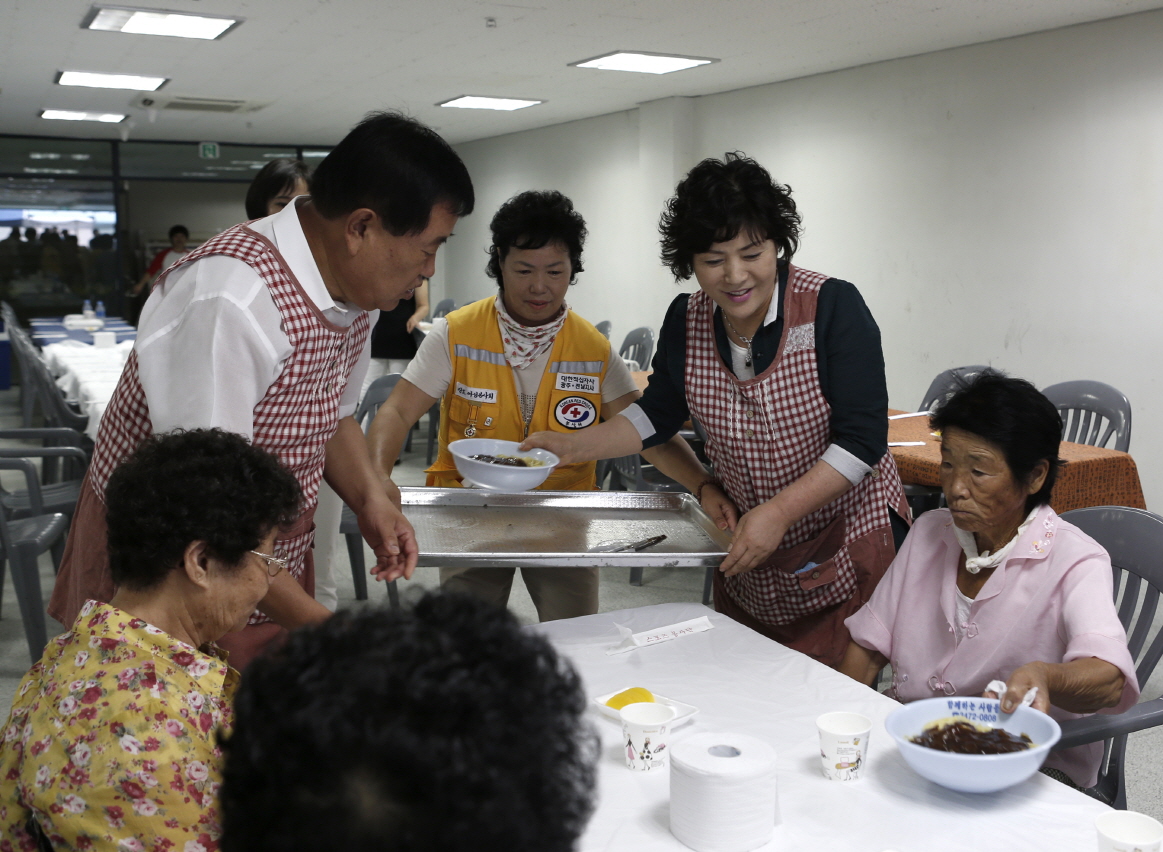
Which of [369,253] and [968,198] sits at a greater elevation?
[968,198]

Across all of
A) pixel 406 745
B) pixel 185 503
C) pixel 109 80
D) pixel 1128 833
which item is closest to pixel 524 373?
pixel 185 503

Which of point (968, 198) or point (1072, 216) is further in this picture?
point (968, 198)

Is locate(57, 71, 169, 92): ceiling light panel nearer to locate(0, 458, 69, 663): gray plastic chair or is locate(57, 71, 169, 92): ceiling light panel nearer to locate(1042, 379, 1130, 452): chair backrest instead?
locate(0, 458, 69, 663): gray plastic chair

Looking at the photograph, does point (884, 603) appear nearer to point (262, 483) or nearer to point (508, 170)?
point (262, 483)

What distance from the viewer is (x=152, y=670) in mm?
1047

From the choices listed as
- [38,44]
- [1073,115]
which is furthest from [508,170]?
[1073,115]

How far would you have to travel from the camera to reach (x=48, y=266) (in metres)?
11.8

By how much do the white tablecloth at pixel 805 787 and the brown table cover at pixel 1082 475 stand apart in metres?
1.91

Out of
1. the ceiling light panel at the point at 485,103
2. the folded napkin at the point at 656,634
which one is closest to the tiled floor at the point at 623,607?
the folded napkin at the point at 656,634

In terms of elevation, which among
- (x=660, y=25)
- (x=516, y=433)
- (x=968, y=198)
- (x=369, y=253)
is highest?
(x=660, y=25)

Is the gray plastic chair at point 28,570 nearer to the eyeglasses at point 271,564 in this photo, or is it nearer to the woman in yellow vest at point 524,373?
the woman in yellow vest at point 524,373

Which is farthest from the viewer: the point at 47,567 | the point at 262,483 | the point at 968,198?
the point at 968,198

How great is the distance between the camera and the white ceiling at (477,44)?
5016 millimetres

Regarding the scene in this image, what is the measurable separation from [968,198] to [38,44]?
565 centimetres
